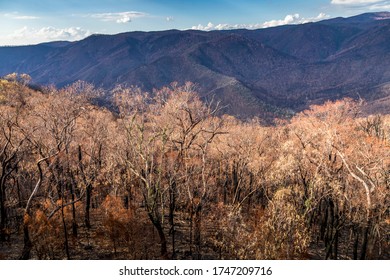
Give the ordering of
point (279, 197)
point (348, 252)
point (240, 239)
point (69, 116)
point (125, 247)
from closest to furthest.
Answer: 1. point (240, 239)
2. point (279, 197)
3. point (69, 116)
4. point (125, 247)
5. point (348, 252)

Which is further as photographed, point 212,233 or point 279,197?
point 212,233

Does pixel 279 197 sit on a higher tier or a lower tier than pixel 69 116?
lower
